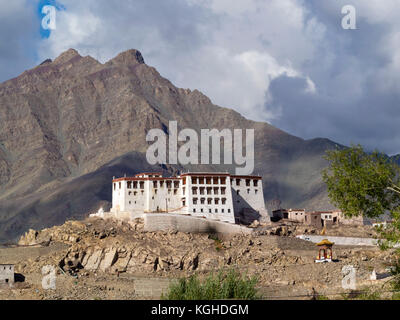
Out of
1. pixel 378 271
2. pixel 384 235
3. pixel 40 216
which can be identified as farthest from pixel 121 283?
pixel 40 216

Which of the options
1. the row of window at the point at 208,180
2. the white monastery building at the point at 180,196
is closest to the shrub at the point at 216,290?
the white monastery building at the point at 180,196

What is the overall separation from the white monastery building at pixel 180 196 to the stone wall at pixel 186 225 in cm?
236

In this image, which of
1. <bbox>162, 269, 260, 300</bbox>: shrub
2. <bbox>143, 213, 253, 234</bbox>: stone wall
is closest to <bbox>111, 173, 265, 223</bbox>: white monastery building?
<bbox>143, 213, 253, 234</bbox>: stone wall

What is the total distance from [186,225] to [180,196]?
7295mm

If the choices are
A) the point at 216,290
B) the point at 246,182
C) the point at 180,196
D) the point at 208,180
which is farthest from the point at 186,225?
the point at 216,290

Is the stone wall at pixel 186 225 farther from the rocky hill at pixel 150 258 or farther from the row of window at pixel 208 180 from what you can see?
the row of window at pixel 208 180

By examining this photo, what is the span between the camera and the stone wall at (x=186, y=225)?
7644 cm

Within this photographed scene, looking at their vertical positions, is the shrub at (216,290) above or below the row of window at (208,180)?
below

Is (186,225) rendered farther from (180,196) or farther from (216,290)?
(216,290)

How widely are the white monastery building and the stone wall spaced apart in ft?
7.73
